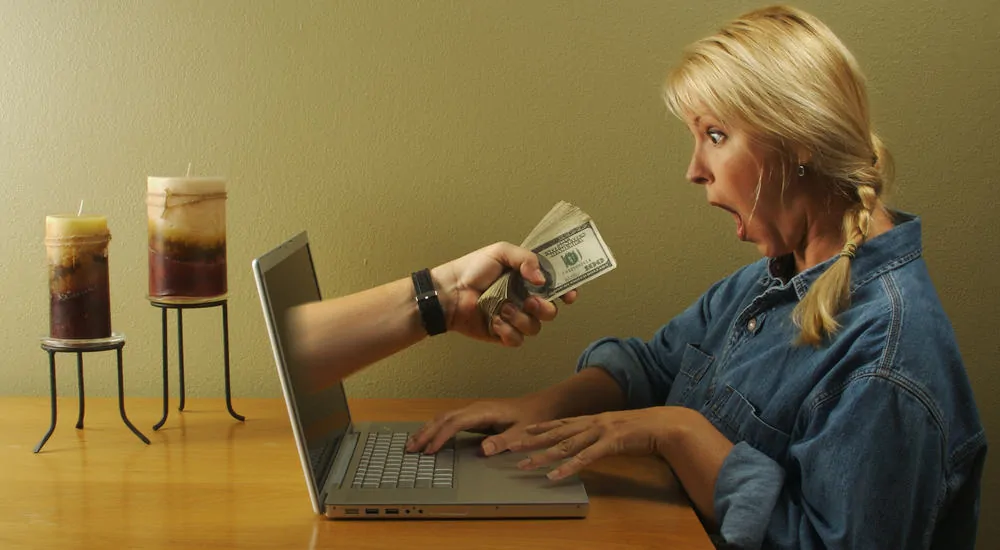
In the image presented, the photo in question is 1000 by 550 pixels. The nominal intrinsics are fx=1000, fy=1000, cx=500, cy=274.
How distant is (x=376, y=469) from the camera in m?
1.36

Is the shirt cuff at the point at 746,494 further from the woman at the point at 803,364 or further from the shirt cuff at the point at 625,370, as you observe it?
the shirt cuff at the point at 625,370

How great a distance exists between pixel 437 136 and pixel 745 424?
2.55 ft

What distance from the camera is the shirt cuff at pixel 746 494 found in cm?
120

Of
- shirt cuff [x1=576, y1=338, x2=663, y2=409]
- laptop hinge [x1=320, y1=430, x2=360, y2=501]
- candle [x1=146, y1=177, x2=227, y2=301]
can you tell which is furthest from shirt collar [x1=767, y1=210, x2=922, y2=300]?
candle [x1=146, y1=177, x2=227, y2=301]

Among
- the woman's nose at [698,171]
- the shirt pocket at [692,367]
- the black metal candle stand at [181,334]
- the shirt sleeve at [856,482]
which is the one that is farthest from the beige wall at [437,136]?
the shirt sleeve at [856,482]

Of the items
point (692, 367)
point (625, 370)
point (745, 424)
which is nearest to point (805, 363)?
point (745, 424)

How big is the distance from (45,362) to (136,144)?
446 mm

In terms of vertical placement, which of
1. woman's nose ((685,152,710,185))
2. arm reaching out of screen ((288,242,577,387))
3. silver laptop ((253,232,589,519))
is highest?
woman's nose ((685,152,710,185))

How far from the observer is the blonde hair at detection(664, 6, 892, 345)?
1.30 m

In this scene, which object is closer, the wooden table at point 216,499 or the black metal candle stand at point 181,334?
the wooden table at point 216,499

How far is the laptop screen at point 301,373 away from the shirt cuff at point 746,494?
0.50 m

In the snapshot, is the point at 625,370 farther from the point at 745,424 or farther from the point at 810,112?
the point at 810,112

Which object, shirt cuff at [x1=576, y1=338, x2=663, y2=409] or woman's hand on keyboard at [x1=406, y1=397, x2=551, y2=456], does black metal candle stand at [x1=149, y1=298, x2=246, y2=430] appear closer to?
woman's hand on keyboard at [x1=406, y1=397, x2=551, y2=456]

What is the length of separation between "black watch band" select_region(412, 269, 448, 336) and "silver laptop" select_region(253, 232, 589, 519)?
0.19 m
